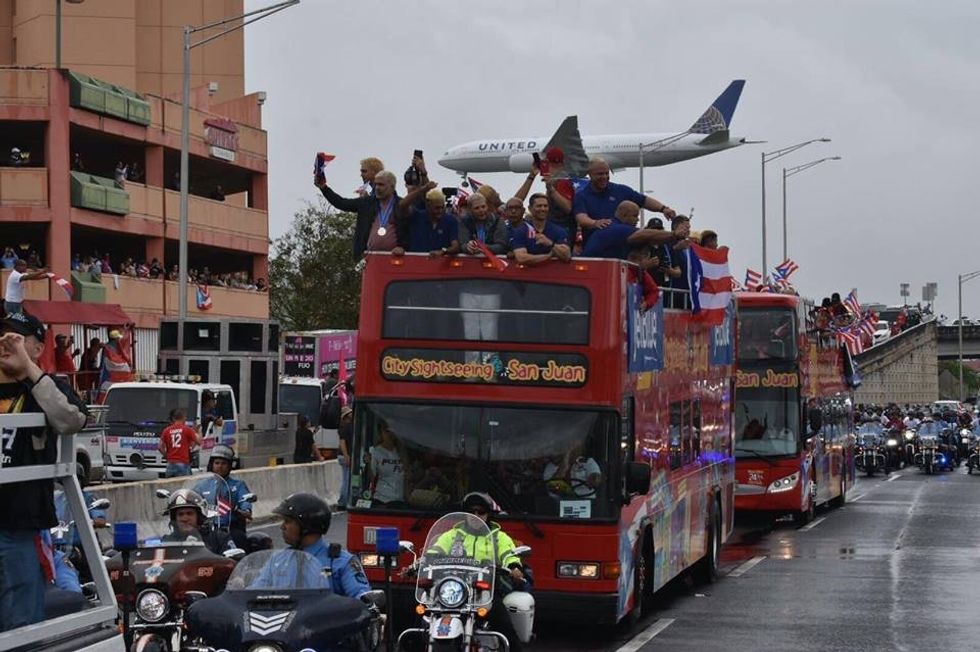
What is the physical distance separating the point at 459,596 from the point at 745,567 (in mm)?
12126

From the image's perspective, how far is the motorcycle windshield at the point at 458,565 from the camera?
34.7ft

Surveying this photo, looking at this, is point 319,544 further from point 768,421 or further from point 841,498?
point 841,498

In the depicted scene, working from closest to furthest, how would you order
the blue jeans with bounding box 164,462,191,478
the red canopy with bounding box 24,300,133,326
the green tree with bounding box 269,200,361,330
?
the blue jeans with bounding box 164,462,191,478 → the red canopy with bounding box 24,300,133,326 → the green tree with bounding box 269,200,361,330

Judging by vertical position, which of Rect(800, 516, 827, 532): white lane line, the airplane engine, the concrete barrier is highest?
the airplane engine

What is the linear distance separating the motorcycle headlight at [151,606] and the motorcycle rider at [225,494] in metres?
3.70

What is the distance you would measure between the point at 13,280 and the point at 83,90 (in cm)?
3146

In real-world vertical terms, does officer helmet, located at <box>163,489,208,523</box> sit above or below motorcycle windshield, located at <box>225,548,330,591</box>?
above

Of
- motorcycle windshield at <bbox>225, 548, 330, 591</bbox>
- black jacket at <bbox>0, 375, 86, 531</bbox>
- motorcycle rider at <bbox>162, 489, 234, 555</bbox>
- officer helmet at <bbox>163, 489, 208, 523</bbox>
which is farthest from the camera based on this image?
officer helmet at <bbox>163, 489, 208, 523</bbox>

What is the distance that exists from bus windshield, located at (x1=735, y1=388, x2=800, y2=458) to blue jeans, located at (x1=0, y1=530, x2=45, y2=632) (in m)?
22.0

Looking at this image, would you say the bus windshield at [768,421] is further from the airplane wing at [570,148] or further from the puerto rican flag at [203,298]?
the puerto rican flag at [203,298]

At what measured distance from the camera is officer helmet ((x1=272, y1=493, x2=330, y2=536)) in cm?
938

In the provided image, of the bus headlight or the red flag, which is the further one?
the bus headlight

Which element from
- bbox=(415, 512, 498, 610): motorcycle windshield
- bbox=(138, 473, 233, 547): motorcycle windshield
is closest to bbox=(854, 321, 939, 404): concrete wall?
bbox=(138, 473, 233, 547): motorcycle windshield

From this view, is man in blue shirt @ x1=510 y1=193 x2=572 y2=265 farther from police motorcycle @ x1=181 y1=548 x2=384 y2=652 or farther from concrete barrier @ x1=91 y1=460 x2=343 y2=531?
concrete barrier @ x1=91 y1=460 x2=343 y2=531
